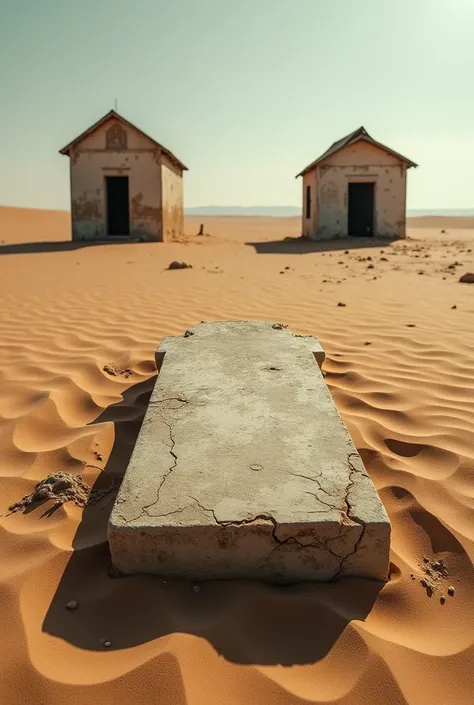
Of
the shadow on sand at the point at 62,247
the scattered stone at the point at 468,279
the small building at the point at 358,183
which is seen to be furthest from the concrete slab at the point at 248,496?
the small building at the point at 358,183

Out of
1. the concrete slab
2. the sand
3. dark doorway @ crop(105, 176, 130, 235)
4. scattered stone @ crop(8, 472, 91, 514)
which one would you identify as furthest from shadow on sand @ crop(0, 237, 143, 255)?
the concrete slab

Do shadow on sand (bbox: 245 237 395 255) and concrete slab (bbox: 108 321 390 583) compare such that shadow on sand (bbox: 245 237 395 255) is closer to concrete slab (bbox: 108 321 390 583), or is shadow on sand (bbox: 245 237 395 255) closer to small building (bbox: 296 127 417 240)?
small building (bbox: 296 127 417 240)

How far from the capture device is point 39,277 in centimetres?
924

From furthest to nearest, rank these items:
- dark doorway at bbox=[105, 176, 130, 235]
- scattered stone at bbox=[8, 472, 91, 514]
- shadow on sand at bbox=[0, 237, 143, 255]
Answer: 1. dark doorway at bbox=[105, 176, 130, 235]
2. shadow on sand at bbox=[0, 237, 143, 255]
3. scattered stone at bbox=[8, 472, 91, 514]

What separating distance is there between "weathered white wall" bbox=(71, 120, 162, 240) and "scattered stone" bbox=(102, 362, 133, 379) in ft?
45.0

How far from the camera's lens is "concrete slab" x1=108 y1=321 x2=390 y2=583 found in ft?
6.11

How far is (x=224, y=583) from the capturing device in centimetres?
187

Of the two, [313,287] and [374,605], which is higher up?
[313,287]

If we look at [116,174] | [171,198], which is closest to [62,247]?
[116,174]

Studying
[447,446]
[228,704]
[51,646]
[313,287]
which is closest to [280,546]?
[228,704]

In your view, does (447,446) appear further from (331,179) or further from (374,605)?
(331,179)

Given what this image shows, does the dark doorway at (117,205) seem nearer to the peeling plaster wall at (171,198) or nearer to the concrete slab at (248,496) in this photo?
the peeling plaster wall at (171,198)

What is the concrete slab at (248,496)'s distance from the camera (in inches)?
73.3

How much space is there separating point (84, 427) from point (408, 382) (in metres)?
2.16
